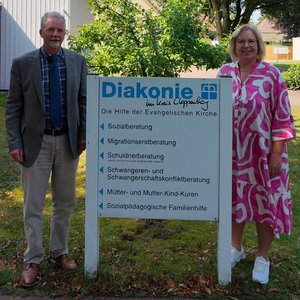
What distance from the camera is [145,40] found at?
15.7ft

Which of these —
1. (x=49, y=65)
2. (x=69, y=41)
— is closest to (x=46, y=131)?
(x=49, y=65)

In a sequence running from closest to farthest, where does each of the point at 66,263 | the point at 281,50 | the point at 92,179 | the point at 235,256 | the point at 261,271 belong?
1. the point at 92,179
2. the point at 261,271
3. the point at 66,263
4. the point at 235,256
5. the point at 281,50

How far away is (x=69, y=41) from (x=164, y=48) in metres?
1.09

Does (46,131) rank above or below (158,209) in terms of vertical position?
above

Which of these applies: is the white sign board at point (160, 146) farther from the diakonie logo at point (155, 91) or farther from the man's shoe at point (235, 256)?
the man's shoe at point (235, 256)

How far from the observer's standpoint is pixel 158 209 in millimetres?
3611

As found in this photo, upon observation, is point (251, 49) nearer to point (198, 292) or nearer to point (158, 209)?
point (158, 209)

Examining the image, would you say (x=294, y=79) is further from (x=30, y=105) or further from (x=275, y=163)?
(x=30, y=105)

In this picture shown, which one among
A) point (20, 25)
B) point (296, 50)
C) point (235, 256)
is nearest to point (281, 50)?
point (296, 50)

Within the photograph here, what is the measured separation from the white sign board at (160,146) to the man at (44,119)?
0.21 meters

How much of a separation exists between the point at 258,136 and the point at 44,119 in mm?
1551

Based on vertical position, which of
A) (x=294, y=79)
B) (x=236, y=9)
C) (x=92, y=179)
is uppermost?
(x=236, y=9)

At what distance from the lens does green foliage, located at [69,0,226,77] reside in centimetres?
471

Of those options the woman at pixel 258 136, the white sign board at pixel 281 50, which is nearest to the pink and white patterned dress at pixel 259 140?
the woman at pixel 258 136
